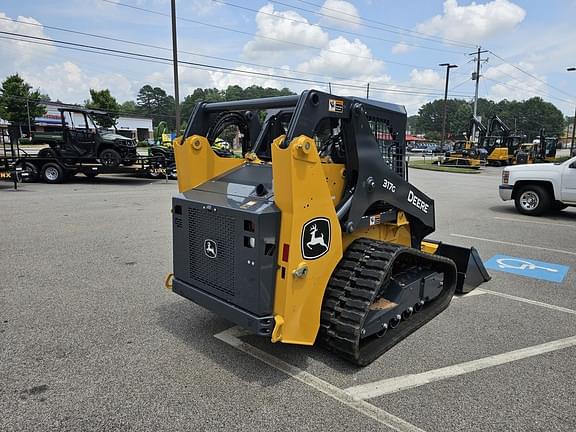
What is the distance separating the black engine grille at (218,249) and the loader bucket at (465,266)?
10.2 feet

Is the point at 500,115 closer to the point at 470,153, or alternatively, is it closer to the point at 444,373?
the point at 470,153

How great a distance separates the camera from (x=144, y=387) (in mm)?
3029

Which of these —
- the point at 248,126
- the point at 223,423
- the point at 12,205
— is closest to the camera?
the point at 223,423

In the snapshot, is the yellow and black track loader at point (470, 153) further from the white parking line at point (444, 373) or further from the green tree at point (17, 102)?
the green tree at point (17, 102)

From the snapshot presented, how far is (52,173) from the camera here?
53.4 ft

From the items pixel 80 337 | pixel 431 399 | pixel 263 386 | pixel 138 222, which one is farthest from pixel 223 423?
pixel 138 222

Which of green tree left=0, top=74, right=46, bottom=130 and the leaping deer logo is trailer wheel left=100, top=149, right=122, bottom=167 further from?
green tree left=0, top=74, right=46, bottom=130

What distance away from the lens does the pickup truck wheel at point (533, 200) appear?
1043 cm

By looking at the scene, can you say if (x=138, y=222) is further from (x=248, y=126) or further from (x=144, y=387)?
(x=144, y=387)

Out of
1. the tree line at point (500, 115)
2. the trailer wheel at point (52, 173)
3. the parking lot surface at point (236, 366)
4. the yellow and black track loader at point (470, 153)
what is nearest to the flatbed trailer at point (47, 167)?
the trailer wheel at point (52, 173)

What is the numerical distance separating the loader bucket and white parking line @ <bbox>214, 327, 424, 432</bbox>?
2.66 m

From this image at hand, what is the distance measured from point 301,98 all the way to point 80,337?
2.85 meters

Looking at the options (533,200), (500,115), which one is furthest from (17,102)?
(500,115)

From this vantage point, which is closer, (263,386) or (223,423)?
(223,423)
